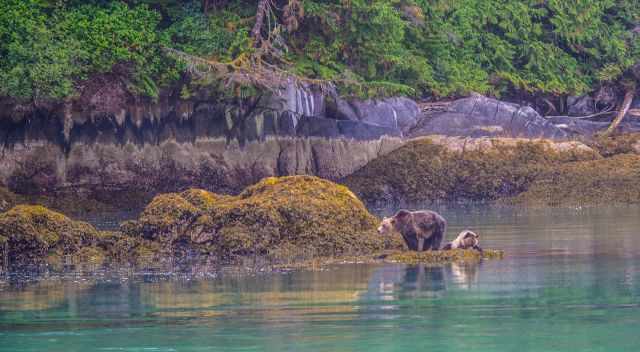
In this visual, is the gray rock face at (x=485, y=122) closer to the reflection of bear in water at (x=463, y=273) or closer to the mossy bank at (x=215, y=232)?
the mossy bank at (x=215, y=232)

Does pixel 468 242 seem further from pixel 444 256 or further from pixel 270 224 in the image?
pixel 270 224

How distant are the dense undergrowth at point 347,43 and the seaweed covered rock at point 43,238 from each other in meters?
9.44

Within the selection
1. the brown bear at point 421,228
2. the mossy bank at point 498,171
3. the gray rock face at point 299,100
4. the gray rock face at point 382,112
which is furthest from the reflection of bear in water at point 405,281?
the gray rock face at point 382,112

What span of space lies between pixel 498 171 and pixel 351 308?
1857 cm

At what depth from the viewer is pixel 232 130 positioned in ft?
99.4

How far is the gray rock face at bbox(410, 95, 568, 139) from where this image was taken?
32.5 m

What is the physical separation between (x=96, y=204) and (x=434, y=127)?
8643 mm

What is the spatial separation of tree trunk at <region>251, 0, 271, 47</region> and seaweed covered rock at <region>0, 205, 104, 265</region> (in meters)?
12.5

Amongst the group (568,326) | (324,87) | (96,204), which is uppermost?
(324,87)

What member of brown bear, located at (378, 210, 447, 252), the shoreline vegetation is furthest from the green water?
the shoreline vegetation

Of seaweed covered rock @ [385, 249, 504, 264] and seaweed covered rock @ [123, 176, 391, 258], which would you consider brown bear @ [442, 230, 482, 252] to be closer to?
seaweed covered rock @ [385, 249, 504, 264]

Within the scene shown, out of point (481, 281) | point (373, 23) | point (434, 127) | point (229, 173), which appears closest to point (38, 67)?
point (229, 173)

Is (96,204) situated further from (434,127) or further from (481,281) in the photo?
(481,281)

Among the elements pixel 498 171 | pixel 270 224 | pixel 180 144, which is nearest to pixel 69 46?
pixel 180 144
